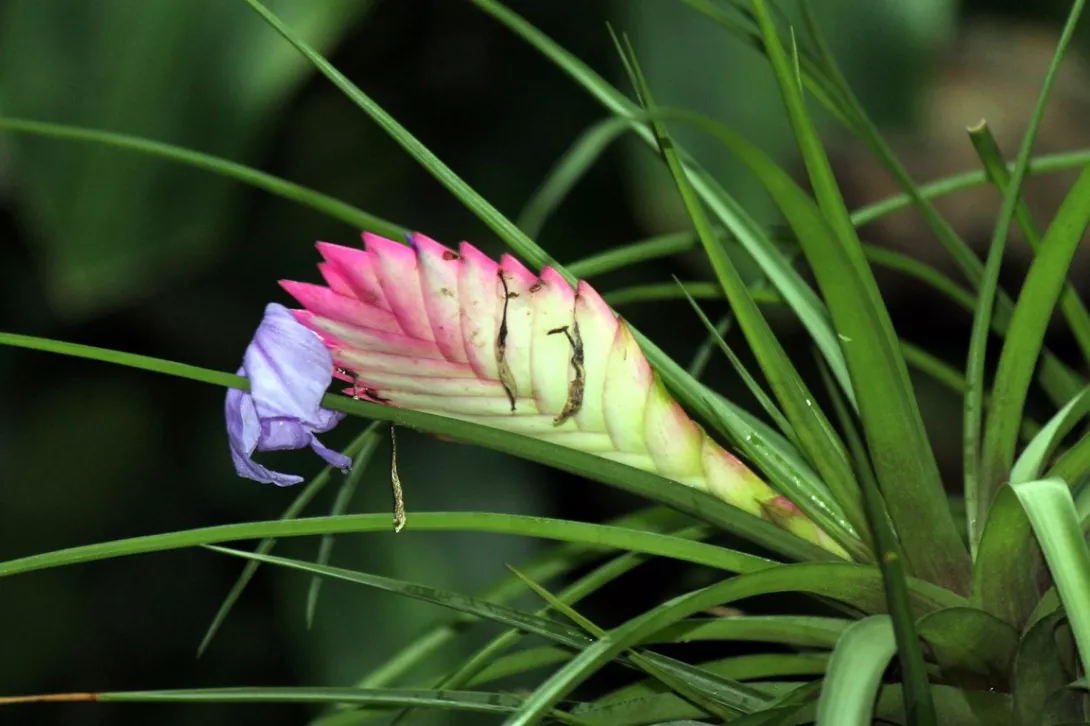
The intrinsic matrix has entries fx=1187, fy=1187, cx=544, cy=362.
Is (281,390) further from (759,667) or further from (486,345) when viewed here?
(759,667)

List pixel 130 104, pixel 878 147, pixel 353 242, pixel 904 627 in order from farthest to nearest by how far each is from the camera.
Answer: pixel 353 242
pixel 130 104
pixel 878 147
pixel 904 627

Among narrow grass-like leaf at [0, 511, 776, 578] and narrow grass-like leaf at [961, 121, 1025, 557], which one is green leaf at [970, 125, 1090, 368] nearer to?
narrow grass-like leaf at [961, 121, 1025, 557]

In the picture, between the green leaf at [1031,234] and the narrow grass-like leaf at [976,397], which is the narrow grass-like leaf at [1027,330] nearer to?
the narrow grass-like leaf at [976,397]

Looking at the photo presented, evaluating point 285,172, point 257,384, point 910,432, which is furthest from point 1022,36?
point 257,384

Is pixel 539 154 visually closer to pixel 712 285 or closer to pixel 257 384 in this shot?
pixel 712 285

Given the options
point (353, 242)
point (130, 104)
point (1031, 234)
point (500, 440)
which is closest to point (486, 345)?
point (500, 440)

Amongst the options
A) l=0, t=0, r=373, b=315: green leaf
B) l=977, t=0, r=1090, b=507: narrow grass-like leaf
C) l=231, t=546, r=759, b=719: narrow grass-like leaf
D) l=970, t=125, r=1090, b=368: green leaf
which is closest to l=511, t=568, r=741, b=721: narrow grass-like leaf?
l=231, t=546, r=759, b=719: narrow grass-like leaf
